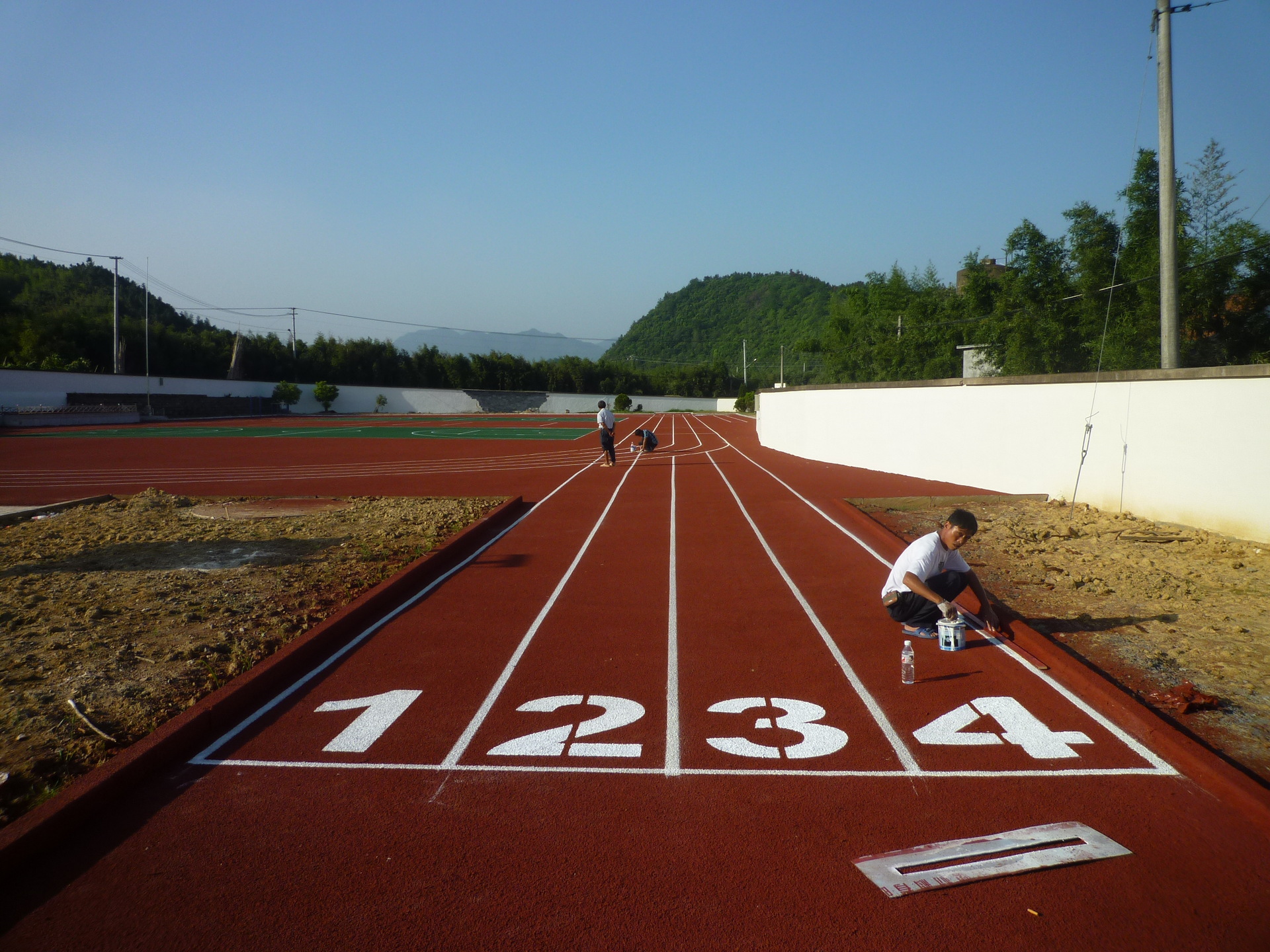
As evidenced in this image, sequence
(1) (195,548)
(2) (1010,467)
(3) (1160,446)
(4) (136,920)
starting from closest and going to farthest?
(4) (136,920) < (1) (195,548) < (3) (1160,446) < (2) (1010,467)

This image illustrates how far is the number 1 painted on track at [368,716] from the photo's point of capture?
4.92 m

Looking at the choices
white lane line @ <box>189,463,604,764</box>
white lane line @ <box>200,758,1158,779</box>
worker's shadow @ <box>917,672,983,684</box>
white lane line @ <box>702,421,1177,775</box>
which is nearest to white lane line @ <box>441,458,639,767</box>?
white lane line @ <box>200,758,1158,779</box>

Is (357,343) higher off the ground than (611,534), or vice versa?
(357,343)

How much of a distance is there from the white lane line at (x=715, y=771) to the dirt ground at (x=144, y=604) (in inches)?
34.6

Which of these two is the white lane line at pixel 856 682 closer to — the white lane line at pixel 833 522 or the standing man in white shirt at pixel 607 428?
the white lane line at pixel 833 522

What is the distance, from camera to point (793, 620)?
7.45 m

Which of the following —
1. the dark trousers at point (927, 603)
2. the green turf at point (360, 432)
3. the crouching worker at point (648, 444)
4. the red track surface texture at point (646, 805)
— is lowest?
the red track surface texture at point (646, 805)

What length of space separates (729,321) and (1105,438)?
150 metres

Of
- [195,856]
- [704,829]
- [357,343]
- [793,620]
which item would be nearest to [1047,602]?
[793,620]

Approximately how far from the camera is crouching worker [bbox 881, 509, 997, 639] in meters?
6.17

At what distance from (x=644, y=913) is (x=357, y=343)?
88.8 meters

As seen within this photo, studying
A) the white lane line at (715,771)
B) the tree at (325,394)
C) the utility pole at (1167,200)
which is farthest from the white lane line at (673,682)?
the tree at (325,394)

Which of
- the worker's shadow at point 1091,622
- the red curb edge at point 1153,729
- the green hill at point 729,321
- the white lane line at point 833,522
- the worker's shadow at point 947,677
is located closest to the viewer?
the red curb edge at point 1153,729

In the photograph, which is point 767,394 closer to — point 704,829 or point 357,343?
point 704,829
